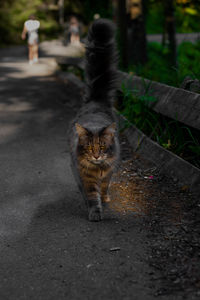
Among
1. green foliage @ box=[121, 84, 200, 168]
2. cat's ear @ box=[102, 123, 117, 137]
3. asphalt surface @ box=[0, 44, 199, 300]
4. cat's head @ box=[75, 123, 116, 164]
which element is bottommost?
asphalt surface @ box=[0, 44, 199, 300]

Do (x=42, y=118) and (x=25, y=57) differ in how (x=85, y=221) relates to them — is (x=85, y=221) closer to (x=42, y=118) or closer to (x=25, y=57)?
(x=42, y=118)

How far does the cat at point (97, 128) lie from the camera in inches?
149

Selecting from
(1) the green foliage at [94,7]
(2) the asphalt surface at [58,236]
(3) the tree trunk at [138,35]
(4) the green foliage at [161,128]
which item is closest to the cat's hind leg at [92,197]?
(2) the asphalt surface at [58,236]

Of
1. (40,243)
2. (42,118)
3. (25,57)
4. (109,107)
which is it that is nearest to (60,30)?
(25,57)

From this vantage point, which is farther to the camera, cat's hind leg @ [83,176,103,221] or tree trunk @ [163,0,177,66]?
tree trunk @ [163,0,177,66]

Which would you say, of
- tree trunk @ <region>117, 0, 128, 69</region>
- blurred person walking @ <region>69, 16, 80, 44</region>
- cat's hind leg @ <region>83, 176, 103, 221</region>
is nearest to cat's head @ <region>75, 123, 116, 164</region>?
cat's hind leg @ <region>83, 176, 103, 221</region>

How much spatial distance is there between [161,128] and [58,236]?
2527 millimetres

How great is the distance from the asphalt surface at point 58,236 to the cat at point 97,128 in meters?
0.24

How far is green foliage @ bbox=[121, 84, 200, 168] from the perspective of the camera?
4762 millimetres

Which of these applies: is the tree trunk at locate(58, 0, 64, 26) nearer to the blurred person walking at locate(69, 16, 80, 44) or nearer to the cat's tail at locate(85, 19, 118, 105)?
the blurred person walking at locate(69, 16, 80, 44)

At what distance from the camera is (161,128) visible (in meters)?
5.40

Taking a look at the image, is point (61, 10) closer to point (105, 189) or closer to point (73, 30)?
point (73, 30)

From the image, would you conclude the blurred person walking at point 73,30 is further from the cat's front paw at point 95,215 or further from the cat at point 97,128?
the cat's front paw at point 95,215

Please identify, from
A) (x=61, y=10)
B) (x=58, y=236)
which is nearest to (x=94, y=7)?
(x=61, y=10)
